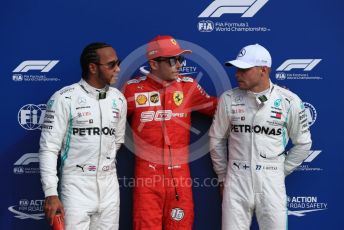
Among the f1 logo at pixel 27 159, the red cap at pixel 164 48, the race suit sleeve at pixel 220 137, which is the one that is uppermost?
the red cap at pixel 164 48

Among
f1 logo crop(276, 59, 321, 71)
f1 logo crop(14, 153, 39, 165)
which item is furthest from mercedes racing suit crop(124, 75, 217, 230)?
f1 logo crop(14, 153, 39, 165)

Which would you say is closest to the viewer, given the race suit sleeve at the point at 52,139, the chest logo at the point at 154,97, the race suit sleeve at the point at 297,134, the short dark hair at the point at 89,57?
the race suit sleeve at the point at 52,139

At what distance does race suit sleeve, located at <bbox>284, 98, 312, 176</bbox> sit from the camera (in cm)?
311

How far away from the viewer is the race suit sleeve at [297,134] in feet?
10.2

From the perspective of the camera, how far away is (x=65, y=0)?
3449 millimetres

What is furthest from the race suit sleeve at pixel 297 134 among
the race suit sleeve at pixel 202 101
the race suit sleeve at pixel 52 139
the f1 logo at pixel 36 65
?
the f1 logo at pixel 36 65

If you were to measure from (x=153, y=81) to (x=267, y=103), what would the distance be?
2.46 feet

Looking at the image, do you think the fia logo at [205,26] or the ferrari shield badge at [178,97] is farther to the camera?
the fia logo at [205,26]

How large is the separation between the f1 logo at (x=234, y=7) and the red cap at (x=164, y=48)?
1.37 feet

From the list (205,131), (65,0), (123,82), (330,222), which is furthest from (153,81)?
(330,222)

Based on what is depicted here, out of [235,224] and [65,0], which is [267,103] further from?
[65,0]

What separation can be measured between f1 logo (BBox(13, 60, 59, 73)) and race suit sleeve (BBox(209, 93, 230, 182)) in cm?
120

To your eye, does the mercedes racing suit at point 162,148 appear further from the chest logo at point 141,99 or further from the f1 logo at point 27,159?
the f1 logo at point 27,159

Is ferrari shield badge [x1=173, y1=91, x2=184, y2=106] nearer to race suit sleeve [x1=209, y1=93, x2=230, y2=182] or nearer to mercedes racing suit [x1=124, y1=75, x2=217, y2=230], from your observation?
mercedes racing suit [x1=124, y1=75, x2=217, y2=230]
